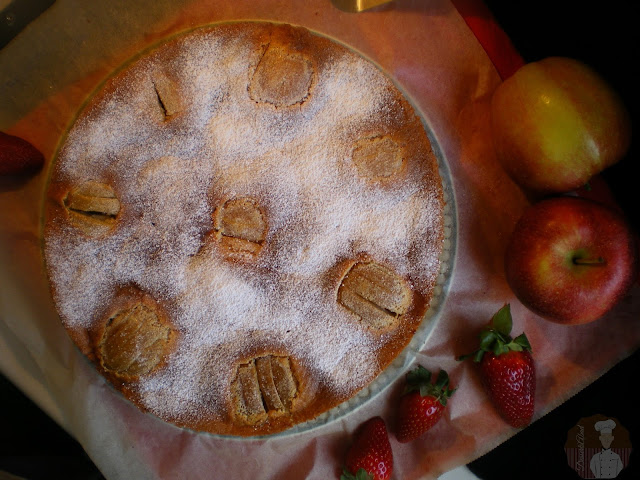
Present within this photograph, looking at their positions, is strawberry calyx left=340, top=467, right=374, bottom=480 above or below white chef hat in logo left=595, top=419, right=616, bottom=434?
above

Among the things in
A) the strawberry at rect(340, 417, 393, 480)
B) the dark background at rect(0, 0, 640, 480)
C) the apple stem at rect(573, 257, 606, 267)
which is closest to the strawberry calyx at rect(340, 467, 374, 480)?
the strawberry at rect(340, 417, 393, 480)

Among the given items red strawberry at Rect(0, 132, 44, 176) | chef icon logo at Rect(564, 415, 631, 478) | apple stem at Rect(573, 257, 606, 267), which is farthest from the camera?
chef icon logo at Rect(564, 415, 631, 478)

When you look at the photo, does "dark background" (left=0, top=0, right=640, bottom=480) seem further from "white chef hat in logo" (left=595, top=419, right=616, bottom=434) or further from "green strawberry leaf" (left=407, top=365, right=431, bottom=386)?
"green strawberry leaf" (left=407, top=365, right=431, bottom=386)

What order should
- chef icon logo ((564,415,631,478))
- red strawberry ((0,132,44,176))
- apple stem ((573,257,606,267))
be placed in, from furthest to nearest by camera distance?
chef icon logo ((564,415,631,478)) < red strawberry ((0,132,44,176)) < apple stem ((573,257,606,267))

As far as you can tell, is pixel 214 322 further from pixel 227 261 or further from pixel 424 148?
pixel 424 148

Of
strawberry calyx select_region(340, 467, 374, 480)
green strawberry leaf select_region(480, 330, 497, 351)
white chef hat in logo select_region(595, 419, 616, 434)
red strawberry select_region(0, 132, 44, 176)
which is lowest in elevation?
white chef hat in logo select_region(595, 419, 616, 434)

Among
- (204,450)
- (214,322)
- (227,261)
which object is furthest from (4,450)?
(227,261)

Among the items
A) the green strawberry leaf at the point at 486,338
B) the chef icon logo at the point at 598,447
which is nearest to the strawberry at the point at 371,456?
the green strawberry leaf at the point at 486,338

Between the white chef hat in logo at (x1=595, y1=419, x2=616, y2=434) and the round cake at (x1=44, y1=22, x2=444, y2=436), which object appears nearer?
the round cake at (x1=44, y1=22, x2=444, y2=436)
